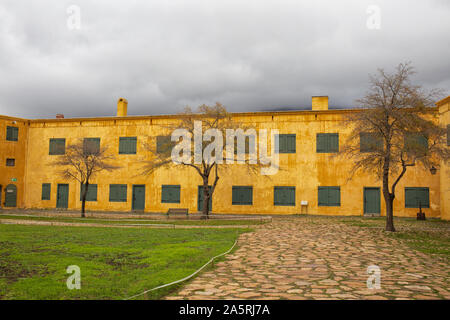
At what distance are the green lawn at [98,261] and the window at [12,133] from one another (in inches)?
809

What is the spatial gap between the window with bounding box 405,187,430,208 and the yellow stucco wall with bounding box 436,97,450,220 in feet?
3.47

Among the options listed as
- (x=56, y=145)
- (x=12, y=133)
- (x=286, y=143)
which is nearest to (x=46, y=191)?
(x=56, y=145)

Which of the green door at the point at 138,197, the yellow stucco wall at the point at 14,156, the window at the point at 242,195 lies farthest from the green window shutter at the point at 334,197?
the yellow stucco wall at the point at 14,156

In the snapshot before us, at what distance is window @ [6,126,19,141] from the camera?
30.2m

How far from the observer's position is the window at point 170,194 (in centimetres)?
2745

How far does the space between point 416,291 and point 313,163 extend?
2010 centimetres

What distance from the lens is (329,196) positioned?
82.4 feet

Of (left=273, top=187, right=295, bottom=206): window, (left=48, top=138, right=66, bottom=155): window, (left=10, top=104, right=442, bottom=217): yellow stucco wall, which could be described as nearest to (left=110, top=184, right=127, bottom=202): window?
(left=10, top=104, right=442, bottom=217): yellow stucco wall

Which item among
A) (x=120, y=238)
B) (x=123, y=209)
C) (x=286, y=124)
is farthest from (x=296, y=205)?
(x=120, y=238)

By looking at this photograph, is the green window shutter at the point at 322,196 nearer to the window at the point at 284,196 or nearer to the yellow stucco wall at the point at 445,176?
the window at the point at 284,196

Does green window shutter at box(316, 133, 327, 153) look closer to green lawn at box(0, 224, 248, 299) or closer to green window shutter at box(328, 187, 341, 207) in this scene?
green window shutter at box(328, 187, 341, 207)

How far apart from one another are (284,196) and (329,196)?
3.11m

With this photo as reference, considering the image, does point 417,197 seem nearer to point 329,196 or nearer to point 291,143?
point 329,196
